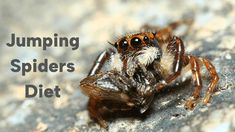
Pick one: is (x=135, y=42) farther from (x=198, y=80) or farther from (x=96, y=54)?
(x=96, y=54)

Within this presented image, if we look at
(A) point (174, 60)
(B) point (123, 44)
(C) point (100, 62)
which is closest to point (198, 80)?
(A) point (174, 60)

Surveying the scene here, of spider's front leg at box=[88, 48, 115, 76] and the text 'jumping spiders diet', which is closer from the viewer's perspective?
the text 'jumping spiders diet'

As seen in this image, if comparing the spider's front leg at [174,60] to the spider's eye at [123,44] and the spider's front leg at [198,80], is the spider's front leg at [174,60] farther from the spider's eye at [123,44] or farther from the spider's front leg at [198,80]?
the spider's eye at [123,44]

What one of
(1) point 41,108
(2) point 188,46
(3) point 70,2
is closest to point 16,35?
(3) point 70,2

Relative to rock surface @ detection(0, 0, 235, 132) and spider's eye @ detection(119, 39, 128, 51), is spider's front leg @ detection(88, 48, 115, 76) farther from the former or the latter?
rock surface @ detection(0, 0, 235, 132)

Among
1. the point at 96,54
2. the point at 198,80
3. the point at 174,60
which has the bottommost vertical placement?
the point at 96,54

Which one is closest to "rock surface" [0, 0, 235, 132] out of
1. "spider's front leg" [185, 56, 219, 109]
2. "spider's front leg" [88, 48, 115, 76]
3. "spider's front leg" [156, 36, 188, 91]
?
"spider's front leg" [185, 56, 219, 109]
